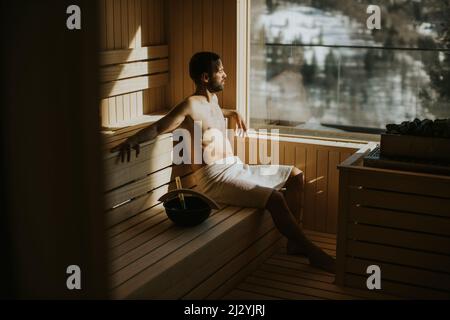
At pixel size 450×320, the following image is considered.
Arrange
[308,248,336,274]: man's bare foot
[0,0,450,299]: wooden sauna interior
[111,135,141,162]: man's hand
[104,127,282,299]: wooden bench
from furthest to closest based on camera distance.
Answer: [308,248,336,274]: man's bare foot
[111,135,141,162]: man's hand
[104,127,282,299]: wooden bench
[0,0,450,299]: wooden sauna interior

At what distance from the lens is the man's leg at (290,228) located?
13.1ft

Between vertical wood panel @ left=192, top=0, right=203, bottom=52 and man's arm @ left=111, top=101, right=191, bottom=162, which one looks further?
vertical wood panel @ left=192, top=0, right=203, bottom=52

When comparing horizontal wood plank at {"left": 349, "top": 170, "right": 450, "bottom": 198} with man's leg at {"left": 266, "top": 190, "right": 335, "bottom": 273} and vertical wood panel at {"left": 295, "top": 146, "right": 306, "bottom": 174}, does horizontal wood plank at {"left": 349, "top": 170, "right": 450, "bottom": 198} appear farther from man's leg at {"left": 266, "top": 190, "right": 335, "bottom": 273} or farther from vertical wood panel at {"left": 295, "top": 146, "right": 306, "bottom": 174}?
vertical wood panel at {"left": 295, "top": 146, "right": 306, "bottom": 174}

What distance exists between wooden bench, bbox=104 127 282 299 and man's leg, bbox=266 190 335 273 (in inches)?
4.6

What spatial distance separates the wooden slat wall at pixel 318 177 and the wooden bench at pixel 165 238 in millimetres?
390

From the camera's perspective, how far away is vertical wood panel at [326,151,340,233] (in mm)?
4523

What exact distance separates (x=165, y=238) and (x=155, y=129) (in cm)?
84

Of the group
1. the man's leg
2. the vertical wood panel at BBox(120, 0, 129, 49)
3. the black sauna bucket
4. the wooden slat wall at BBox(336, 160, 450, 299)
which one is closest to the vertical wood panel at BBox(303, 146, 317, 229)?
the man's leg

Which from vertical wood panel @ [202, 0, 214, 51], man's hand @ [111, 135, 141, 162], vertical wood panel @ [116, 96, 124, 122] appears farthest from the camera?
vertical wood panel @ [202, 0, 214, 51]

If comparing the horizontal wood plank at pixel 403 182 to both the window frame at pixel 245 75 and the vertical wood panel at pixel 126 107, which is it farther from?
the vertical wood panel at pixel 126 107

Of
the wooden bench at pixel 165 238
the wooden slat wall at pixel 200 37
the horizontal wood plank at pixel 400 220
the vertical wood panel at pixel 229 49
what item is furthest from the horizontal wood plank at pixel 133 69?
the horizontal wood plank at pixel 400 220

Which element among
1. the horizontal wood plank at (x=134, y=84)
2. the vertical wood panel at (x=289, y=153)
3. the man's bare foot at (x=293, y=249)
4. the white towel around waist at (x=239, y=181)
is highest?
the horizontal wood plank at (x=134, y=84)

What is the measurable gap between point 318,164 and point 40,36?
3353mm

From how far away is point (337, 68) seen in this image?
5156 millimetres
